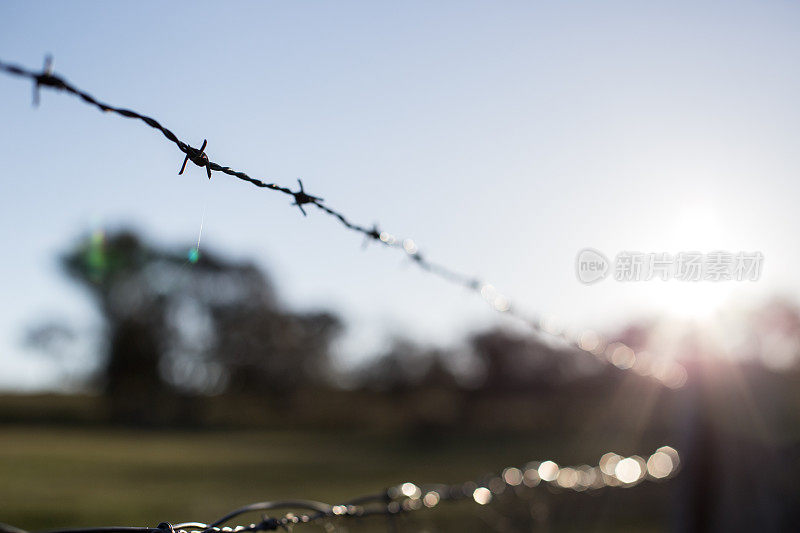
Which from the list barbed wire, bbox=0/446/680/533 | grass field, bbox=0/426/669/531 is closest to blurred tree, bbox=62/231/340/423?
grass field, bbox=0/426/669/531

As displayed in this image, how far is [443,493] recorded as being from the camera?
1.62 m

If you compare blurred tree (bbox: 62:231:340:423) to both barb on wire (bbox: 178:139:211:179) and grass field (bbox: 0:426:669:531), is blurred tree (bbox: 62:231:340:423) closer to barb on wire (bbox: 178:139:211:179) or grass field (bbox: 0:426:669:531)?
grass field (bbox: 0:426:669:531)

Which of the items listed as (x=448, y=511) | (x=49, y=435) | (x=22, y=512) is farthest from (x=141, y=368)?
(x=448, y=511)

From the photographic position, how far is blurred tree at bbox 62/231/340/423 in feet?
98.7

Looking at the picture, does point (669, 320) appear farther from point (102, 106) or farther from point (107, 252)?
point (107, 252)

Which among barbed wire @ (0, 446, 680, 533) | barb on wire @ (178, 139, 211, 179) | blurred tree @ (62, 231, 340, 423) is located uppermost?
blurred tree @ (62, 231, 340, 423)

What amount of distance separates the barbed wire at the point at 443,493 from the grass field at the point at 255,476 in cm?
11

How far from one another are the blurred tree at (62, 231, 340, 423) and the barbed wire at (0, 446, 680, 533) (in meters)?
27.4

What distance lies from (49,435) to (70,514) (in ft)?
61.9

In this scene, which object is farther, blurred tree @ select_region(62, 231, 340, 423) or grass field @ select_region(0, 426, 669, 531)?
blurred tree @ select_region(62, 231, 340, 423)

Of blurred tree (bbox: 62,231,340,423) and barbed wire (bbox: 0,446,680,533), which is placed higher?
blurred tree (bbox: 62,231,340,423)

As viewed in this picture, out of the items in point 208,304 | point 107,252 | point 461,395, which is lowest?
point 461,395

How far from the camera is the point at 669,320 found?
9.37 ft

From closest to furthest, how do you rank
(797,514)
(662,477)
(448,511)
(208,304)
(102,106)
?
(102,106)
(797,514)
(662,477)
(448,511)
(208,304)
